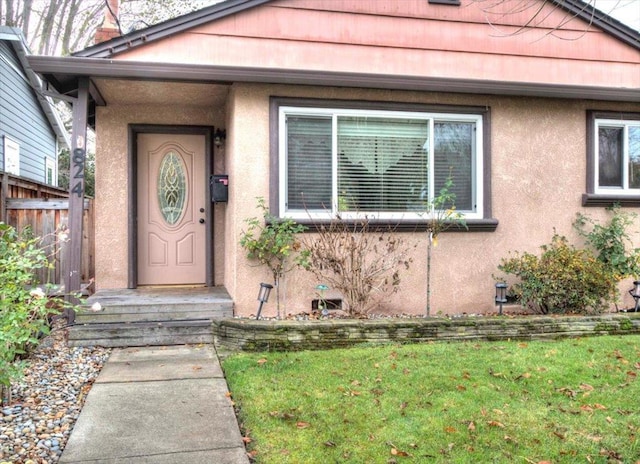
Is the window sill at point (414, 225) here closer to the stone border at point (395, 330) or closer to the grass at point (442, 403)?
the stone border at point (395, 330)

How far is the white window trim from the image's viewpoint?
7090 mm

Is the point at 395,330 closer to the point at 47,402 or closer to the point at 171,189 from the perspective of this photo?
the point at 47,402

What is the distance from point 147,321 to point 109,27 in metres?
4.19

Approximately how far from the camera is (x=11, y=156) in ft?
34.8

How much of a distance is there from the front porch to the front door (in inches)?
53.2

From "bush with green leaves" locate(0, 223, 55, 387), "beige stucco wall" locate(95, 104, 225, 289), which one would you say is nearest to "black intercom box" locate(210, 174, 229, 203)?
"beige stucco wall" locate(95, 104, 225, 289)

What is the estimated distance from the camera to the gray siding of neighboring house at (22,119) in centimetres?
1039

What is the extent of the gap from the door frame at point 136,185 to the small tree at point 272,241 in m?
1.62

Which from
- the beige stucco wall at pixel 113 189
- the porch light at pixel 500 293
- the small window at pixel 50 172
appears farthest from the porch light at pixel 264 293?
the small window at pixel 50 172

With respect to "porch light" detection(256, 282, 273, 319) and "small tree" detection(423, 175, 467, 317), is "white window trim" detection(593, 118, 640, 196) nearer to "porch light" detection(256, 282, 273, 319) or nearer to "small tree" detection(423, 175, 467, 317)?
"small tree" detection(423, 175, 467, 317)

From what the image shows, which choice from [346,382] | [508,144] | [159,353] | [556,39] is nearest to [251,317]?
[159,353]

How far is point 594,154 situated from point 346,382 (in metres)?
5.16

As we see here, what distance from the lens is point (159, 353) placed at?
530cm

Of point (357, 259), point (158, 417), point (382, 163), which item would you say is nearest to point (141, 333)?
point (158, 417)
